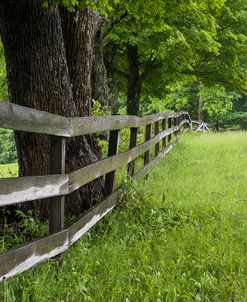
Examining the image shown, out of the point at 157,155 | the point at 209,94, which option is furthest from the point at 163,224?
the point at 209,94

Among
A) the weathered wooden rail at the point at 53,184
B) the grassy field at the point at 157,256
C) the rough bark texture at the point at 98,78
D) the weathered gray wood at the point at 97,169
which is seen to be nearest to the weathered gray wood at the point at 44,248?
the weathered wooden rail at the point at 53,184

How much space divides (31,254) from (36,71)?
2.43 metres

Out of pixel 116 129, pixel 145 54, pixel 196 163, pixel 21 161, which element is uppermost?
pixel 145 54

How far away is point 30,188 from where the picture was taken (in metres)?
3.14

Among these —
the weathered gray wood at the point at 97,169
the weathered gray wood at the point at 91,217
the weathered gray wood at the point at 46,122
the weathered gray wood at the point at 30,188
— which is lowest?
the weathered gray wood at the point at 91,217

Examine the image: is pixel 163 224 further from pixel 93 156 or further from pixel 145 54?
pixel 145 54

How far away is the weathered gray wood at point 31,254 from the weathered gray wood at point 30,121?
2.86 feet

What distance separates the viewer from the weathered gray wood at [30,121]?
285cm

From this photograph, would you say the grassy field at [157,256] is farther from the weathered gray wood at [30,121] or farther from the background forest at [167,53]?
the background forest at [167,53]

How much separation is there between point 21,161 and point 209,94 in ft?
96.6

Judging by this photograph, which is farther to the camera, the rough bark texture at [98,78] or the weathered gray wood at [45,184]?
the rough bark texture at [98,78]

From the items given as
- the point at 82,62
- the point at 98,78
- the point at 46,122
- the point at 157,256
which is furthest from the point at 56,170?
the point at 98,78

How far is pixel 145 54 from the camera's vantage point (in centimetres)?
1984

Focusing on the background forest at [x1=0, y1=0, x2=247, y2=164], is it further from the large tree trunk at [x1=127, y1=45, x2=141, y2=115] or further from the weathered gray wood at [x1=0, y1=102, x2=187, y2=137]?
the weathered gray wood at [x1=0, y1=102, x2=187, y2=137]
